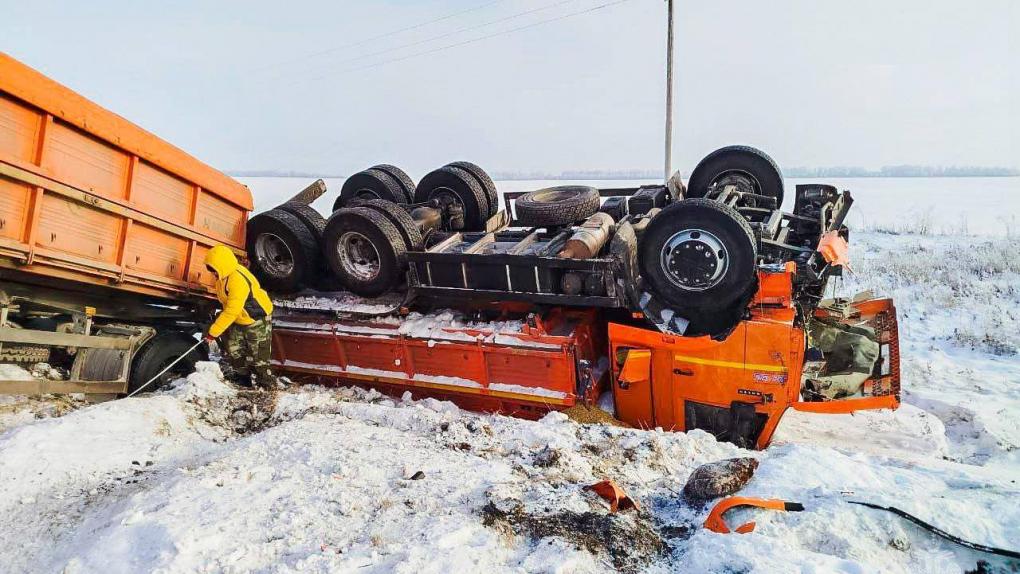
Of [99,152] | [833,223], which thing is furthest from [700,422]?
[99,152]

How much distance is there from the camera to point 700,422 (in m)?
5.09

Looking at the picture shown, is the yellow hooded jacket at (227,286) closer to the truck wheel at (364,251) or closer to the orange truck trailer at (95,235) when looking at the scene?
the orange truck trailer at (95,235)

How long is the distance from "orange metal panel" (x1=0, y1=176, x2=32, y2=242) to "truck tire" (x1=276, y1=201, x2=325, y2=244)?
7.98 feet

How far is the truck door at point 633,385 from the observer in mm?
5031

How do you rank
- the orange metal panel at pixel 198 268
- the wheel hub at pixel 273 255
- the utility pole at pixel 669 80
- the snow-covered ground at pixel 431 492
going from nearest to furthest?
the snow-covered ground at pixel 431 492
the orange metal panel at pixel 198 268
the wheel hub at pixel 273 255
the utility pole at pixel 669 80

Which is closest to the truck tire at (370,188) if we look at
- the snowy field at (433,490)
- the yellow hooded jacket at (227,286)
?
the yellow hooded jacket at (227,286)

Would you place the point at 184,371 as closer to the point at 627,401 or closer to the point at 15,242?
the point at 15,242

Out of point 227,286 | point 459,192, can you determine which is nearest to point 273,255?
point 227,286

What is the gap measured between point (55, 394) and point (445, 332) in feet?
11.0

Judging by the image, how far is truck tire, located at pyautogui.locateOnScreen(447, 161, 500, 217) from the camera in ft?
24.4

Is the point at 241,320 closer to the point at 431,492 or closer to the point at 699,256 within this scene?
the point at 431,492

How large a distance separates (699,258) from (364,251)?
3.35m

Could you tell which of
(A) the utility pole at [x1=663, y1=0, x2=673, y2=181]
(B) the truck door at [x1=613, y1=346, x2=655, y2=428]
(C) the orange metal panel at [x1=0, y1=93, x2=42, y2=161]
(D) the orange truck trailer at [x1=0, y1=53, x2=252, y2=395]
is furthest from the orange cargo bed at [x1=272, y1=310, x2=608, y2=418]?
(A) the utility pole at [x1=663, y1=0, x2=673, y2=181]

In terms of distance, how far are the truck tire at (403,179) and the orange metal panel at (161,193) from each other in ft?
9.33
